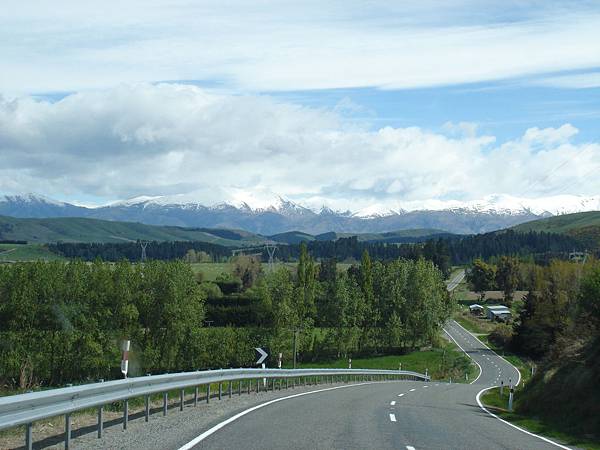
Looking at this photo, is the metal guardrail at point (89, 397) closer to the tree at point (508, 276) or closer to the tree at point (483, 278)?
the tree at point (508, 276)

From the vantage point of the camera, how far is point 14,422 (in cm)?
1077

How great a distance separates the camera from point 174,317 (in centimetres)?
8681

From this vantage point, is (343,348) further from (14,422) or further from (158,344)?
(14,422)

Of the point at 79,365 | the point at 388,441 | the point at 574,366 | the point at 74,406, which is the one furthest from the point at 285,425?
the point at 79,365

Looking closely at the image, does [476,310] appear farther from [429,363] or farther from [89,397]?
[89,397]

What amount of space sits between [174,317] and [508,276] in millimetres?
112917

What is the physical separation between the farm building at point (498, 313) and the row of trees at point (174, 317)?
34638 mm

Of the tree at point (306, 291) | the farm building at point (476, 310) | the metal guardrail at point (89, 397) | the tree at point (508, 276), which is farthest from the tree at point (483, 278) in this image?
the metal guardrail at point (89, 397)

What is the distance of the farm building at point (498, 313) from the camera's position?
5920 inches

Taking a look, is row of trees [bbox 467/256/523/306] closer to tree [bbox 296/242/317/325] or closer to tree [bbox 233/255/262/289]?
tree [bbox 233/255/262/289]

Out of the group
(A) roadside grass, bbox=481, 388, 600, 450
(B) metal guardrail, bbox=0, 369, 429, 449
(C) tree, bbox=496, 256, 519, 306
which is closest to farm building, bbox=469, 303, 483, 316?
(C) tree, bbox=496, 256, 519, 306

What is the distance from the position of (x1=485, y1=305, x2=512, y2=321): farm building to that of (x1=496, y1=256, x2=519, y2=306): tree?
1090 cm

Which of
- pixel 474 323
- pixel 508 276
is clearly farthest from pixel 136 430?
pixel 508 276

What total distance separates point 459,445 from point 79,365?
66279 millimetres
